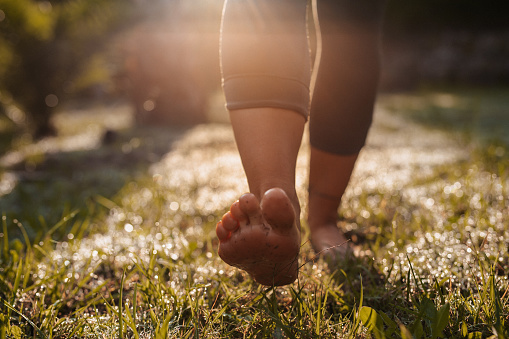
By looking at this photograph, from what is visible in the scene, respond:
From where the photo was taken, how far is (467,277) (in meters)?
0.92

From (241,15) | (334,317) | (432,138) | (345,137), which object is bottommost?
(432,138)

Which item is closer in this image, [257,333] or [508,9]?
[257,333]

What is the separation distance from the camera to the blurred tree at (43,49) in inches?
143

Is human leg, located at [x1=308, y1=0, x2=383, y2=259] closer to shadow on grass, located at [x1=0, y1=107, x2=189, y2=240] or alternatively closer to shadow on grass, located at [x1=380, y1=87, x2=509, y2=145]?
shadow on grass, located at [x1=0, y1=107, x2=189, y2=240]

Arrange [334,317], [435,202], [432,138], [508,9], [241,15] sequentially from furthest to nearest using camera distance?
[508,9], [432,138], [435,202], [241,15], [334,317]

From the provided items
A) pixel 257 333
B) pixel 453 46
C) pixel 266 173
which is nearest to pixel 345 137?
pixel 266 173

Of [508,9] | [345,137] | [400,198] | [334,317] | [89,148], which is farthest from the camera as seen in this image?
[508,9]

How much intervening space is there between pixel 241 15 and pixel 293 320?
70 cm

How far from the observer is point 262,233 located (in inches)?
30.0

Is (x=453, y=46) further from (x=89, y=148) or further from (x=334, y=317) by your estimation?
(x=334, y=317)

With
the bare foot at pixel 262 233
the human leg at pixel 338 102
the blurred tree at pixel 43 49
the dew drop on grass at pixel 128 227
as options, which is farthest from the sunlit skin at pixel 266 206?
the blurred tree at pixel 43 49

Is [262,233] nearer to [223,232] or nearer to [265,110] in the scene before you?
[223,232]

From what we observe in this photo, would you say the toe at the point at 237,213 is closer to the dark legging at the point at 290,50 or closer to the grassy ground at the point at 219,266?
the grassy ground at the point at 219,266

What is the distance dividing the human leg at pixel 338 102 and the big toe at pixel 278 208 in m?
0.42
